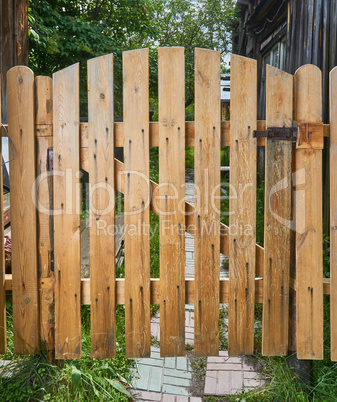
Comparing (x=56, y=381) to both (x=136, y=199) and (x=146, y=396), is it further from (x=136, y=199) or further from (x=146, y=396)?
(x=136, y=199)

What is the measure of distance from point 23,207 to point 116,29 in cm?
1039

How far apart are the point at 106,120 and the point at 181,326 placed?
1.37 m

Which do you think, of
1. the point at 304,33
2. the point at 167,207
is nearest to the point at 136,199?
the point at 167,207

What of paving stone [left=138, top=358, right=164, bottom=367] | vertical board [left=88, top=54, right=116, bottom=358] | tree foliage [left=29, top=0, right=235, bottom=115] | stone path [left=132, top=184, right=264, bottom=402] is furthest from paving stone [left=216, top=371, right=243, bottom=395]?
tree foliage [left=29, top=0, right=235, bottom=115]

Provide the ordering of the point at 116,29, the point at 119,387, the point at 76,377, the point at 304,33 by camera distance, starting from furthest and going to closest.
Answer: the point at 116,29, the point at 304,33, the point at 119,387, the point at 76,377

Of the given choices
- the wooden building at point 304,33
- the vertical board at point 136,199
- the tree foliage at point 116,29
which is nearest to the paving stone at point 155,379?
the vertical board at point 136,199

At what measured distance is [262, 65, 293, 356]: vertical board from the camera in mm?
2424

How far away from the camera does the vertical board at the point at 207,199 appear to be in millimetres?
2379

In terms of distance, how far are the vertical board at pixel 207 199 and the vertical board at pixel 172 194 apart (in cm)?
9

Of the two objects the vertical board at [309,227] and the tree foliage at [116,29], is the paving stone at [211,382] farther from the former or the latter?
the tree foliage at [116,29]

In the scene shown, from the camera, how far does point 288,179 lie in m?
2.47

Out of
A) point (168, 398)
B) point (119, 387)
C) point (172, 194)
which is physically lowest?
point (168, 398)

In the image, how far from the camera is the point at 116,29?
11.5 metres

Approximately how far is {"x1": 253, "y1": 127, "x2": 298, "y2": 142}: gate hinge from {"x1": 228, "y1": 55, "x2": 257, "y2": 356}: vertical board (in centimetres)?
7
